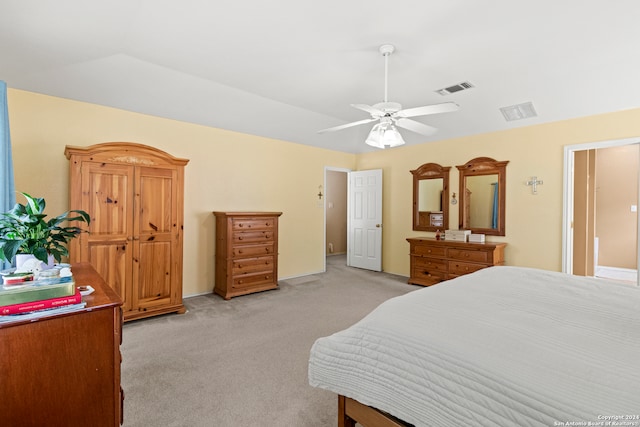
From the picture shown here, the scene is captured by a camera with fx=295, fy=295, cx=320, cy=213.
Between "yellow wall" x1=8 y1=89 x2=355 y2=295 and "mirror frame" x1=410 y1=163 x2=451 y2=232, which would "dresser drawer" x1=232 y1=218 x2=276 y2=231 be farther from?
"mirror frame" x1=410 y1=163 x2=451 y2=232

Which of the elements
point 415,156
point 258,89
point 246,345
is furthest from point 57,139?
point 415,156

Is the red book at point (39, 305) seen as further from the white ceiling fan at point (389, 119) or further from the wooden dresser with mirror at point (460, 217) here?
the wooden dresser with mirror at point (460, 217)

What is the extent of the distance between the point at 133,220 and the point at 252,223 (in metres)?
1.56

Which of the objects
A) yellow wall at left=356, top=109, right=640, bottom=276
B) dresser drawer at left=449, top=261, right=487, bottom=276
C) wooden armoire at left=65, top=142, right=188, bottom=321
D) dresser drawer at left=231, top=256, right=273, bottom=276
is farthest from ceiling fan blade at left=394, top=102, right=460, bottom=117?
dresser drawer at left=231, top=256, right=273, bottom=276

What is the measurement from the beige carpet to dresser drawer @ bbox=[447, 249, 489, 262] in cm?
122

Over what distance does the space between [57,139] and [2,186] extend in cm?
142

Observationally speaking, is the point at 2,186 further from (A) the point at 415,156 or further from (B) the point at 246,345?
(A) the point at 415,156

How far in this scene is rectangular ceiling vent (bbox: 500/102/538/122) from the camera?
386cm

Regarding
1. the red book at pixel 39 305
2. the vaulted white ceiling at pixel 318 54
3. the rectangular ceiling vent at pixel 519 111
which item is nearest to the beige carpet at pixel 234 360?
the red book at pixel 39 305

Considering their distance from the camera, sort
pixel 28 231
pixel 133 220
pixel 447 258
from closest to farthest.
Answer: pixel 28 231
pixel 133 220
pixel 447 258

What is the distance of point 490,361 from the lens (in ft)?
3.60

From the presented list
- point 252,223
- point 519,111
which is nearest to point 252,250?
point 252,223

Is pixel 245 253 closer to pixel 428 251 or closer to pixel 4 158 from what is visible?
pixel 4 158

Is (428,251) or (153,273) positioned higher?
(428,251)
